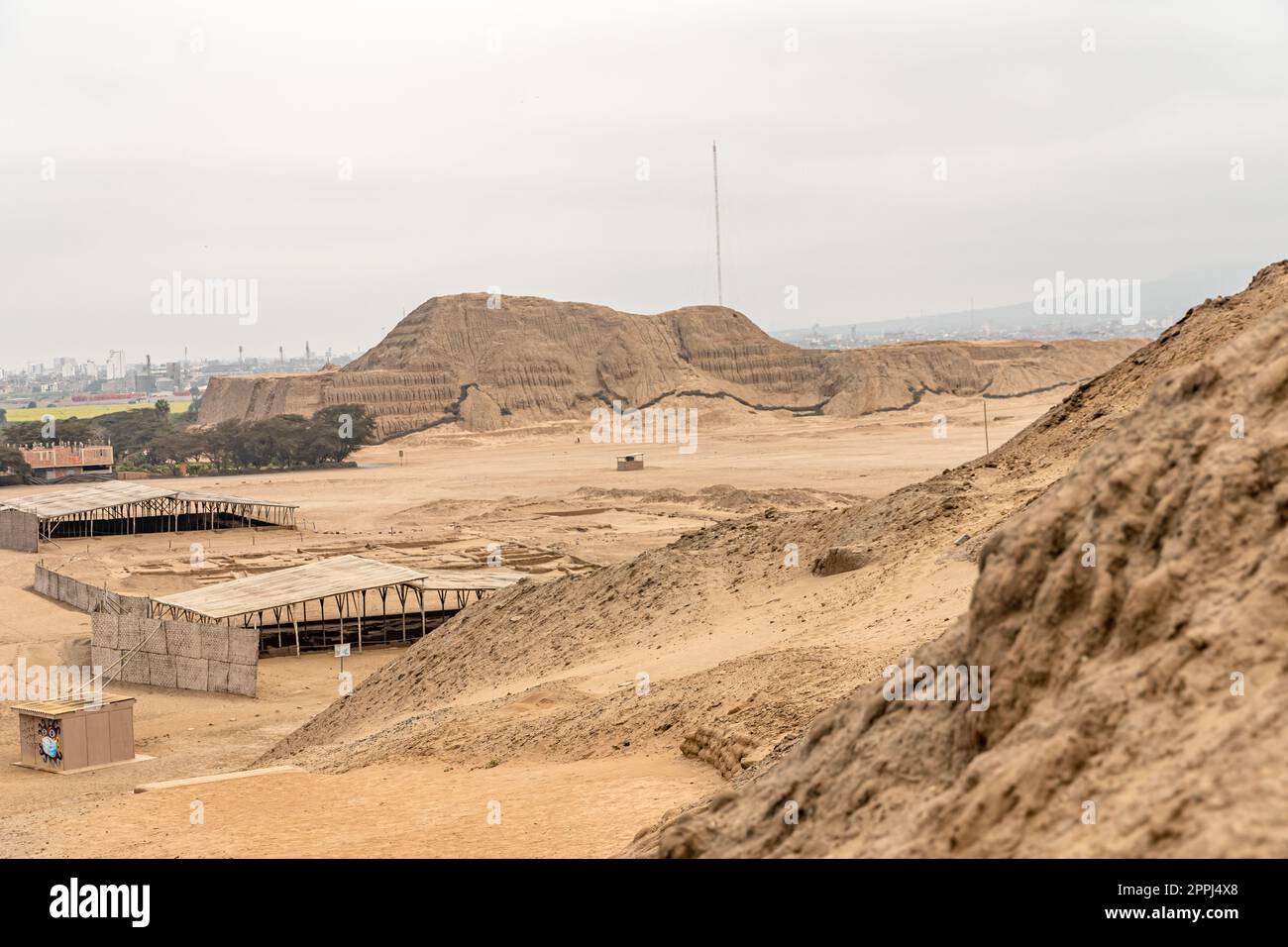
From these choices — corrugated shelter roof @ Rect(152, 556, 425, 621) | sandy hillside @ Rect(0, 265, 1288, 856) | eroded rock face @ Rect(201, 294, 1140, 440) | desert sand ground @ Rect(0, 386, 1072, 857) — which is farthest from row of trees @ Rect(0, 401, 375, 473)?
corrugated shelter roof @ Rect(152, 556, 425, 621)

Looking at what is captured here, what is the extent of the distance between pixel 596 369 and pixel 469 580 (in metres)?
76.3

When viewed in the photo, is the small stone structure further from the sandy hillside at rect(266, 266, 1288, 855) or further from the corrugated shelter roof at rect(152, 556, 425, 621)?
the corrugated shelter roof at rect(152, 556, 425, 621)

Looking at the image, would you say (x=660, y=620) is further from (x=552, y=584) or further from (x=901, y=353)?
(x=901, y=353)

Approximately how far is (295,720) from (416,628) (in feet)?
22.4

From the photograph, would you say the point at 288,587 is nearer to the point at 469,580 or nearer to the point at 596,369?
the point at 469,580

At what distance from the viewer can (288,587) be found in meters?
29.3

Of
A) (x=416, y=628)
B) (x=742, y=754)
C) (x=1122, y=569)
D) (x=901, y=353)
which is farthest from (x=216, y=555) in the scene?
(x=901, y=353)

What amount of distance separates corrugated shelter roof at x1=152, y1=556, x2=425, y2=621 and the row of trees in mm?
52867

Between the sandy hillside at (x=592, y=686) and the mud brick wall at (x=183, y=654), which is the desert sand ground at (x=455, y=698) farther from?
the mud brick wall at (x=183, y=654)

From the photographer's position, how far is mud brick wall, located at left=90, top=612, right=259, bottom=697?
25.4 meters

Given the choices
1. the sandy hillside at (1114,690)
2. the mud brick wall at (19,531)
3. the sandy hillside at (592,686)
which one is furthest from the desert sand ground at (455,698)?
the sandy hillside at (1114,690)

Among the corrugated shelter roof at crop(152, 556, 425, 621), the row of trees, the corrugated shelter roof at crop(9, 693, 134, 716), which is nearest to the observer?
the corrugated shelter roof at crop(9, 693, 134, 716)

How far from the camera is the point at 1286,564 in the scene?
5.58 meters

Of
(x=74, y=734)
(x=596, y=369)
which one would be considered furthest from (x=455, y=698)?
(x=596, y=369)
